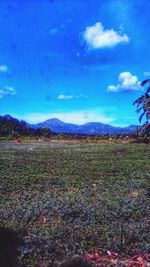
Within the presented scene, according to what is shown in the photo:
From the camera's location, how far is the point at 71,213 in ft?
44.7

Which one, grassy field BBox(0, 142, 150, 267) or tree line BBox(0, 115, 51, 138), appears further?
tree line BBox(0, 115, 51, 138)

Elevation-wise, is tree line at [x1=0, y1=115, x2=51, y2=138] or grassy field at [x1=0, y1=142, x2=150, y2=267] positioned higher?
tree line at [x1=0, y1=115, x2=51, y2=138]

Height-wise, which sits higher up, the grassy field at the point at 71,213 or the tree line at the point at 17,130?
the tree line at the point at 17,130

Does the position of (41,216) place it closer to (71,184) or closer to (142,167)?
(71,184)

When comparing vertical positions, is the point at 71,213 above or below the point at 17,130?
below

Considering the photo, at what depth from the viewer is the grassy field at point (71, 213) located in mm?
10602

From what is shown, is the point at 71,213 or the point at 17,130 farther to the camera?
the point at 17,130

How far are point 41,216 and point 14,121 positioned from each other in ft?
264

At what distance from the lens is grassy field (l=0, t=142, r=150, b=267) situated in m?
10.6

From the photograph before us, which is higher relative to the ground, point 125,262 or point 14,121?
point 14,121

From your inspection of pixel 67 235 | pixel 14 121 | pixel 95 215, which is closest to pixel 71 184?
pixel 95 215

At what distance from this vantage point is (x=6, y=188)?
58.4 feet

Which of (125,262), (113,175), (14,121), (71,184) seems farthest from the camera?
(14,121)

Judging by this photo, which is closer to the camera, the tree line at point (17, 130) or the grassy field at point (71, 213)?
the grassy field at point (71, 213)
